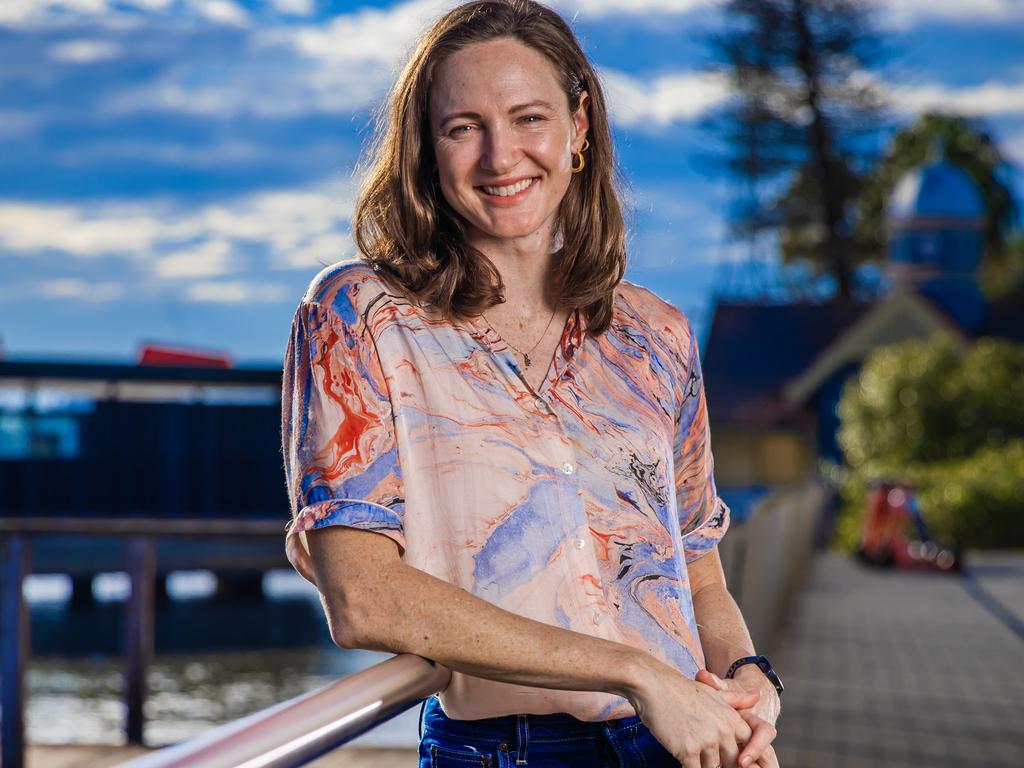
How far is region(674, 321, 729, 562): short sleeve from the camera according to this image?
7.20ft

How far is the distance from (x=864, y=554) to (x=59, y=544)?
12850 mm

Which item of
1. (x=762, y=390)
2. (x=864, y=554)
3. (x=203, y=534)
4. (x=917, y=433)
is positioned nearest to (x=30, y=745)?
(x=203, y=534)

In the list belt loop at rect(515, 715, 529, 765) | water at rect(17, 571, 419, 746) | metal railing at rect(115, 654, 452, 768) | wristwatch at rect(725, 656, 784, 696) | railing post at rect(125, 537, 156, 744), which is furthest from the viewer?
water at rect(17, 571, 419, 746)

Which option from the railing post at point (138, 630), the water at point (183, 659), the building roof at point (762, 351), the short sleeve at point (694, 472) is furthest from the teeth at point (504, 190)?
the building roof at point (762, 351)

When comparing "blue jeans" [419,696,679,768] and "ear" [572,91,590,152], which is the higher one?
"ear" [572,91,590,152]

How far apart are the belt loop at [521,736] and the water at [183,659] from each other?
15.1 ft

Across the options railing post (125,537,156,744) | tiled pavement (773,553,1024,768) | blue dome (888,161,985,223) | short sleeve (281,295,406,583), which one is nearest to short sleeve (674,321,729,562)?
short sleeve (281,295,406,583)

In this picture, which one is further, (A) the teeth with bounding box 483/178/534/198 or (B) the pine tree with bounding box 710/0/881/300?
(B) the pine tree with bounding box 710/0/881/300

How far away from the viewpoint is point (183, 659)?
21109mm

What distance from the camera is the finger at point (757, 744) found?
6.05 ft

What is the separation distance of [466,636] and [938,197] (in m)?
40.9

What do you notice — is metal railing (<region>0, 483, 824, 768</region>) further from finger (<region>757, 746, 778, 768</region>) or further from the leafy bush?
the leafy bush

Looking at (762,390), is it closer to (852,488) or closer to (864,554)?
(852,488)

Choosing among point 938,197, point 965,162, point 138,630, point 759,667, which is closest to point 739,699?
point 759,667
